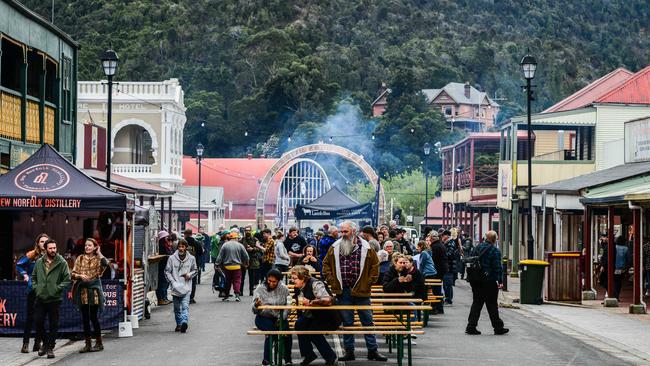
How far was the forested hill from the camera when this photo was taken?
135 meters

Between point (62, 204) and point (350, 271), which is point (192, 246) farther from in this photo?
point (350, 271)

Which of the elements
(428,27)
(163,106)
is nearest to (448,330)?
(163,106)

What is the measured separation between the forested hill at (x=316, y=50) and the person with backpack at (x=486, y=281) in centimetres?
10371

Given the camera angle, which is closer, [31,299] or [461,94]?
[31,299]

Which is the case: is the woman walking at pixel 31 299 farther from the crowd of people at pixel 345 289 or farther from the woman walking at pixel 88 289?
the crowd of people at pixel 345 289

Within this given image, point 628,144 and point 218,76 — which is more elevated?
point 218,76

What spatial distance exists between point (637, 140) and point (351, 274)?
67.4 ft

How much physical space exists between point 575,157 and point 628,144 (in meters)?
12.2

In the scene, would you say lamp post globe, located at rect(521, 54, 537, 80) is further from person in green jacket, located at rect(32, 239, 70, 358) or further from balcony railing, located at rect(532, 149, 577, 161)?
person in green jacket, located at rect(32, 239, 70, 358)

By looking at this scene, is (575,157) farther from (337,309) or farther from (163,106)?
(337,309)

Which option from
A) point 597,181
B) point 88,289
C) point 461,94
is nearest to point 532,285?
point 597,181

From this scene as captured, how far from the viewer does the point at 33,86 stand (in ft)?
101

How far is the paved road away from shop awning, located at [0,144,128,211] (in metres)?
2.27

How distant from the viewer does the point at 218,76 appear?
14562 centimetres
